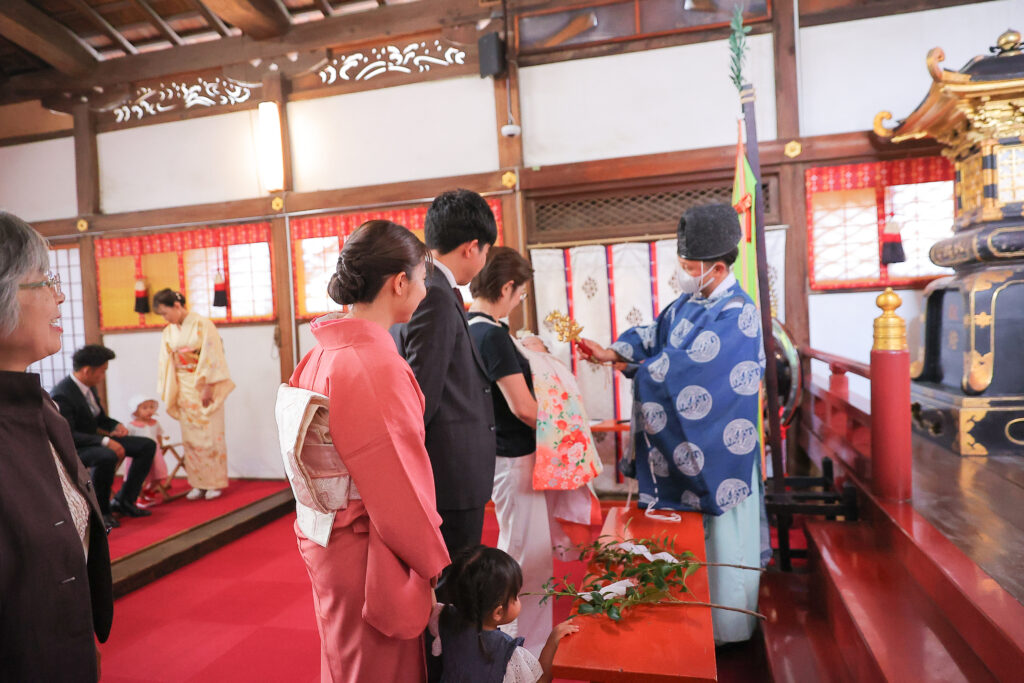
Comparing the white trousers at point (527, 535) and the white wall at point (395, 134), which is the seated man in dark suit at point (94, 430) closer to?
the white wall at point (395, 134)

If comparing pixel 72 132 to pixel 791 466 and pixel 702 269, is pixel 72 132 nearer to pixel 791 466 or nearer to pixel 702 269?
pixel 702 269

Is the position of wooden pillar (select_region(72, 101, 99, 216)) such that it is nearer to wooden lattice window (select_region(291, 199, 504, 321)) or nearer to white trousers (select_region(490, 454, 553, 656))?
wooden lattice window (select_region(291, 199, 504, 321))

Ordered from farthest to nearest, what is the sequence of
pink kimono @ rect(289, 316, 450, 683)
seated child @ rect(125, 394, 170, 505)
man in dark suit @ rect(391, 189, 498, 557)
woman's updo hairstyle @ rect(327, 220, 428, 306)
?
seated child @ rect(125, 394, 170, 505), man in dark suit @ rect(391, 189, 498, 557), woman's updo hairstyle @ rect(327, 220, 428, 306), pink kimono @ rect(289, 316, 450, 683)

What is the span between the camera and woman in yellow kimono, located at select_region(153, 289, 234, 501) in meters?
5.54

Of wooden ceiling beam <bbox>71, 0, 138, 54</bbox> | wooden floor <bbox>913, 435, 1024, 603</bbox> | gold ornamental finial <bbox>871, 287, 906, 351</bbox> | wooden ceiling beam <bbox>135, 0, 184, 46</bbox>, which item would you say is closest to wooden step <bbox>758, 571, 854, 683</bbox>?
wooden floor <bbox>913, 435, 1024, 603</bbox>

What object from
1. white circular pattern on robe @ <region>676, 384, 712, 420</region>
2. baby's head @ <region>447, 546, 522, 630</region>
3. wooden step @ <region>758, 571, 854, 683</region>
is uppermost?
white circular pattern on robe @ <region>676, 384, 712, 420</region>

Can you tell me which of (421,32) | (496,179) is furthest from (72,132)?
(496,179)

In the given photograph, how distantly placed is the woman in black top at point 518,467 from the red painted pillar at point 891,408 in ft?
4.76

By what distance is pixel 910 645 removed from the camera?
1.79 metres

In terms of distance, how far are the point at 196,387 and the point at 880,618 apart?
5.35 metres

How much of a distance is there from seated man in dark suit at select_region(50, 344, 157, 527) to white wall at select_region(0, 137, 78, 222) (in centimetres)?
311

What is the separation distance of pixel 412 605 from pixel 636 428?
153 centimetres

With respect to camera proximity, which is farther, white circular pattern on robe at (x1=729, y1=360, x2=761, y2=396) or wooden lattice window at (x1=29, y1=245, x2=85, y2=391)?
wooden lattice window at (x1=29, y1=245, x2=85, y2=391)

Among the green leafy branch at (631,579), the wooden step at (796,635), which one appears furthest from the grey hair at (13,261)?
the wooden step at (796,635)
